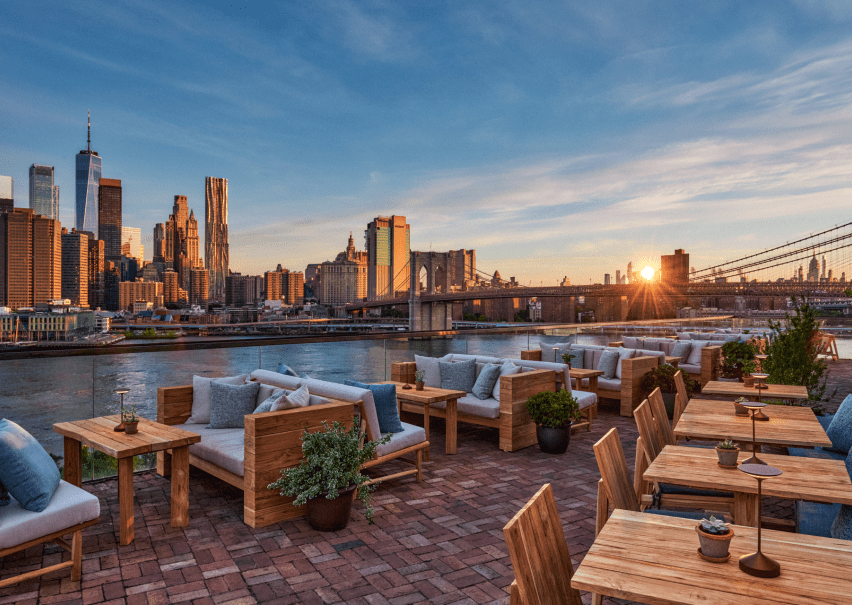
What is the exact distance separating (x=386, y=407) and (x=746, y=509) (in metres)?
2.68

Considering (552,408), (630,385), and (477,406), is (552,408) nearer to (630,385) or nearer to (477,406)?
(477,406)

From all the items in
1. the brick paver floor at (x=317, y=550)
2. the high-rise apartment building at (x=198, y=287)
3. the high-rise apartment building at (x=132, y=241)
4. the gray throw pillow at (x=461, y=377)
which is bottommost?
the brick paver floor at (x=317, y=550)

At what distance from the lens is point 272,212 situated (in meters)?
38.1

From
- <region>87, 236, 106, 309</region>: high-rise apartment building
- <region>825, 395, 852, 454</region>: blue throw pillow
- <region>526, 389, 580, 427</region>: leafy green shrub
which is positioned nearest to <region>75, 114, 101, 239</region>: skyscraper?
<region>87, 236, 106, 309</region>: high-rise apartment building

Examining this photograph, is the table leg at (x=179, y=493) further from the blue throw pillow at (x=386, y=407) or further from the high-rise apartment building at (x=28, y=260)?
the high-rise apartment building at (x=28, y=260)

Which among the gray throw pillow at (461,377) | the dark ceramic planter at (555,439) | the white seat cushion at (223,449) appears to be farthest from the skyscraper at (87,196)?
the dark ceramic planter at (555,439)

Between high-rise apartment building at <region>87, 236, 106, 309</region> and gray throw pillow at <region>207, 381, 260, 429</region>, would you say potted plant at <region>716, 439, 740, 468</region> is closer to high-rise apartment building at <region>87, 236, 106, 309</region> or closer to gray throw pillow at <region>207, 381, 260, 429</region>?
gray throw pillow at <region>207, 381, 260, 429</region>

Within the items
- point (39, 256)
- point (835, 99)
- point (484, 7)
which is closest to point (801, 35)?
point (835, 99)

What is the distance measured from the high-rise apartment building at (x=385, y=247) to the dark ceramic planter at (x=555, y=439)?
67.5 metres

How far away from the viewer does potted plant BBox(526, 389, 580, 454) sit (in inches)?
206

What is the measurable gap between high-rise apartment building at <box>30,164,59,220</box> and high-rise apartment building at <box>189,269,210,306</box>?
172 feet

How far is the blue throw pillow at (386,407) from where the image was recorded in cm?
449

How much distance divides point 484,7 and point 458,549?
11.1m

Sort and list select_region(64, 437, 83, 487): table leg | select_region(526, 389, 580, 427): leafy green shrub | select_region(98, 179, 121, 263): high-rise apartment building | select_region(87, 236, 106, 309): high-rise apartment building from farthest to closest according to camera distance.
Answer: select_region(98, 179, 121, 263): high-rise apartment building
select_region(87, 236, 106, 309): high-rise apartment building
select_region(526, 389, 580, 427): leafy green shrub
select_region(64, 437, 83, 487): table leg
